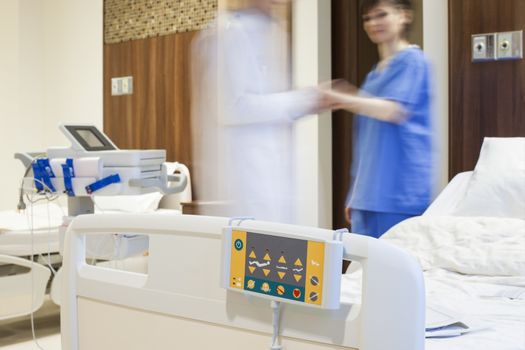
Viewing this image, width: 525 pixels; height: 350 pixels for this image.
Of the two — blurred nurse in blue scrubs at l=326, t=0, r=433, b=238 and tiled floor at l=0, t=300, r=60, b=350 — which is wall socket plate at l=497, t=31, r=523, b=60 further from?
tiled floor at l=0, t=300, r=60, b=350

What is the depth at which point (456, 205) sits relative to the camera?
280 cm

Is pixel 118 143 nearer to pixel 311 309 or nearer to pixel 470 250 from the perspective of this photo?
pixel 470 250

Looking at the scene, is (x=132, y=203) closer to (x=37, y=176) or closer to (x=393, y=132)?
(x=37, y=176)

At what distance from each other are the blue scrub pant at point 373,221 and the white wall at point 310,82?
4.16 ft

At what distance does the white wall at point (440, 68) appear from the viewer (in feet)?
11.1

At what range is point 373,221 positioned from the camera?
2494 millimetres

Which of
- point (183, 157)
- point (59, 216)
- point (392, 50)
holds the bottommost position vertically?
point (59, 216)

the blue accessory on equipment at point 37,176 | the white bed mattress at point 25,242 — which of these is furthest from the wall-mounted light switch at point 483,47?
the white bed mattress at point 25,242

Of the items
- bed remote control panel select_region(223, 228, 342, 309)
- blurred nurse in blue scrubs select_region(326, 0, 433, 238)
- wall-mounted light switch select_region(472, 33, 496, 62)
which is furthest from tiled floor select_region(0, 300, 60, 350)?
bed remote control panel select_region(223, 228, 342, 309)

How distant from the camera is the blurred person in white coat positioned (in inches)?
98.7

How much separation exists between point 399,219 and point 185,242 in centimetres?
150

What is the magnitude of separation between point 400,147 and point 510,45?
111cm

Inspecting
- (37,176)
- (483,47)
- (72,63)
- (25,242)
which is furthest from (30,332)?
(72,63)

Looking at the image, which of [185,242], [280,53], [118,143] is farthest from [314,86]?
[185,242]
